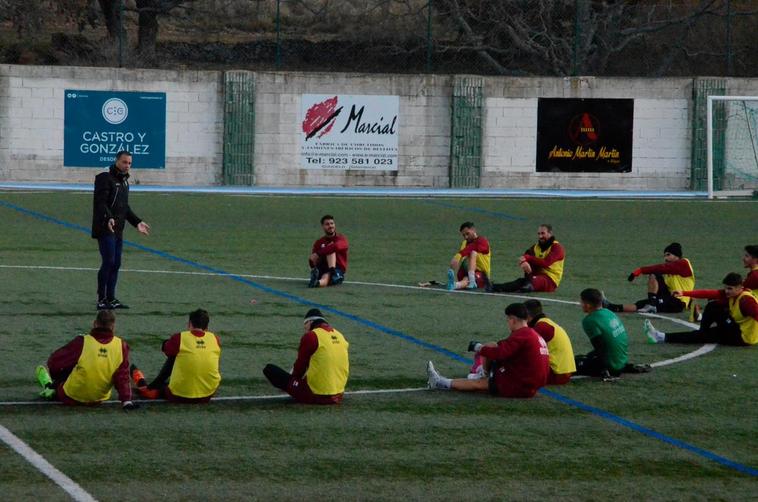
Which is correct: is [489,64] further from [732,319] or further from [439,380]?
[439,380]

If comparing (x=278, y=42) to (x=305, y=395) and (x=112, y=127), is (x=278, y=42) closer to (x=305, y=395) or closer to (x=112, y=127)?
(x=112, y=127)

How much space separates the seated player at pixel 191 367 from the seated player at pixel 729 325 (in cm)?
611

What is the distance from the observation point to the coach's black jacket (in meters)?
17.2

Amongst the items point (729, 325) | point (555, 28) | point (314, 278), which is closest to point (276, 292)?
point (314, 278)

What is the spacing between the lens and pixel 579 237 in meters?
27.6

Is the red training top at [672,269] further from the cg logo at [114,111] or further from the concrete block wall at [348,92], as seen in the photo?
the cg logo at [114,111]

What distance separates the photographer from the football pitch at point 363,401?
9414 mm

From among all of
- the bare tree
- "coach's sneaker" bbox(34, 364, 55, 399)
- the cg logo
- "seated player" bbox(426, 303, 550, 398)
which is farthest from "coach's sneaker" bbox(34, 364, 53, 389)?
the bare tree

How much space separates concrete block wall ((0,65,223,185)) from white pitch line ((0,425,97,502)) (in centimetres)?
2935

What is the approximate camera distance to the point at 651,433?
11.0 m

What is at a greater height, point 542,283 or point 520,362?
point 542,283

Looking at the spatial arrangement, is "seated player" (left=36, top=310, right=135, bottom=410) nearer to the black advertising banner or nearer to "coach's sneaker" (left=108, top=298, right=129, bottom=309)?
"coach's sneaker" (left=108, top=298, right=129, bottom=309)

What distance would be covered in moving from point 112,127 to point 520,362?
2887cm

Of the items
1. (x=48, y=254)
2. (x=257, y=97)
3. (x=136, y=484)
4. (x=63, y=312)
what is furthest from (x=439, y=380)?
(x=257, y=97)
